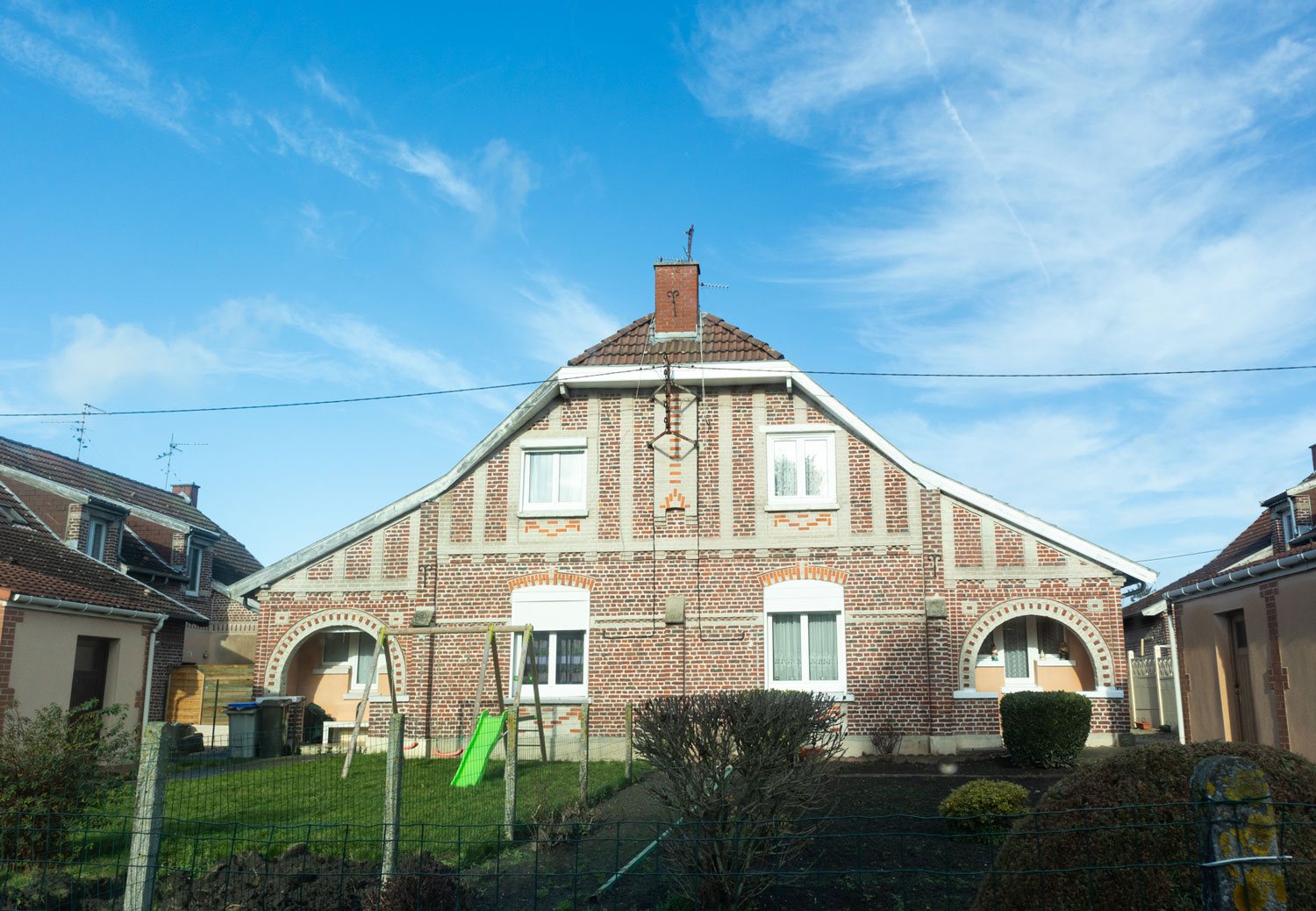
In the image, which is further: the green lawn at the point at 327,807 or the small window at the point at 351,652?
the small window at the point at 351,652

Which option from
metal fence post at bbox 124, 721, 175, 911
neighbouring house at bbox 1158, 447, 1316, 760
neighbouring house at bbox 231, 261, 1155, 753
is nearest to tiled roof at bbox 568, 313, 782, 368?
neighbouring house at bbox 231, 261, 1155, 753

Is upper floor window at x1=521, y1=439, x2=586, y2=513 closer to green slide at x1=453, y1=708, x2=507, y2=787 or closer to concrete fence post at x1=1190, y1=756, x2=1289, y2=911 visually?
green slide at x1=453, y1=708, x2=507, y2=787

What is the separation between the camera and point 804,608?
1720 cm

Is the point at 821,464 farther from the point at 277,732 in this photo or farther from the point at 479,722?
the point at 277,732

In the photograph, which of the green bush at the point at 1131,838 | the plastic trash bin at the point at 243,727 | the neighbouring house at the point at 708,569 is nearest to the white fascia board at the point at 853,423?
the neighbouring house at the point at 708,569

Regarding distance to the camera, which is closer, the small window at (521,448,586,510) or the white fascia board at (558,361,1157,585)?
the white fascia board at (558,361,1157,585)

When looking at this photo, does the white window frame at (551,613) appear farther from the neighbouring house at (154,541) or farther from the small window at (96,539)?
the small window at (96,539)

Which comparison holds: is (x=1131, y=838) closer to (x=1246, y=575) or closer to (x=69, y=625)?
(x=1246, y=575)

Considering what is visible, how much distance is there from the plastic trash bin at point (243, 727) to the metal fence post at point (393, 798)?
1140 centimetres

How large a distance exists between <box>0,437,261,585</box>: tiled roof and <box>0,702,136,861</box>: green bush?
17.4m

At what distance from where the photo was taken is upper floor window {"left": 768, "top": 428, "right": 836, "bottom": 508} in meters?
17.7

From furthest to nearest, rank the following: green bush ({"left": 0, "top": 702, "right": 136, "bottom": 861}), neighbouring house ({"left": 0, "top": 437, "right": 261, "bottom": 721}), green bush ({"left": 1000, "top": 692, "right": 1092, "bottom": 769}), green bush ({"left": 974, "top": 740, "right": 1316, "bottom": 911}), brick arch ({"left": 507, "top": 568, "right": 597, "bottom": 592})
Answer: neighbouring house ({"left": 0, "top": 437, "right": 261, "bottom": 721}) → brick arch ({"left": 507, "top": 568, "right": 597, "bottom": 592}) → green bush ({"left": 1000, "top": 692, "right": 1092, "bottom": 769}) → green bush ({"left": 0, "top": 702, "right": 136, "bottom": 861}) → green bush ({"left": 974, "top": 740, "right": 1316, "bottom": 911})

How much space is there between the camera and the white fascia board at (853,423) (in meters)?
16.8

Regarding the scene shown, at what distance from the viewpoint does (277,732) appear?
17.6 metres
